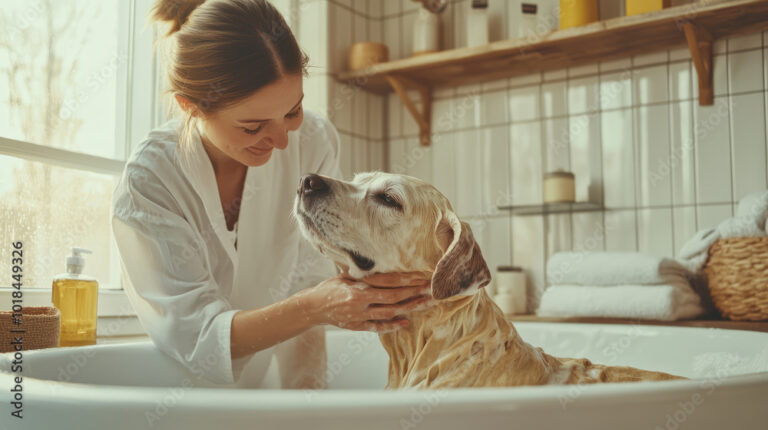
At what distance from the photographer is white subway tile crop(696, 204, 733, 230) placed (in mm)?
2334

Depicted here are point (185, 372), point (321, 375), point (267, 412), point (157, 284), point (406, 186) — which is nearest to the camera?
point (267, 412)

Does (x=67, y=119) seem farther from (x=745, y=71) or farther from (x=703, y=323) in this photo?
(x=745, y=71)

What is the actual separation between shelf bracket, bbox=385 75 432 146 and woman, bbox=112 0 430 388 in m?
1.39

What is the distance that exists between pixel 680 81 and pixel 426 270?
5.73 ft

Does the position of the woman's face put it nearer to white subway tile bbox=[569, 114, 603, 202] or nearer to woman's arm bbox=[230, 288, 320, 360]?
woman's arm bbox=[230, 288, 320, 360]

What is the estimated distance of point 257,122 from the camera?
135 cm

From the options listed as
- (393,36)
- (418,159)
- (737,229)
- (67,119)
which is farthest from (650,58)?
(67,119)

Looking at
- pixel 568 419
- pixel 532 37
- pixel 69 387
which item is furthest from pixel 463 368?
pixel 532 37

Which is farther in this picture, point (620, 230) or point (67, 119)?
point (620, 230)

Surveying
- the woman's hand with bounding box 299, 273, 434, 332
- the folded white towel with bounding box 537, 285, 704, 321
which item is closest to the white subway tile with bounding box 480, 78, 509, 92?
the folded white towel with bounding box 537, 285, 704, 321

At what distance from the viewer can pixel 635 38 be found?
2.40 metres

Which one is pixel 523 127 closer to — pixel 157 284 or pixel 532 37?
pixel 532 37

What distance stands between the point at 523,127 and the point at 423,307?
1.81 meters

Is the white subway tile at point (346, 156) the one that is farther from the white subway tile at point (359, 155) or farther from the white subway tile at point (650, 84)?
the white subway tile at point (650, 84)
